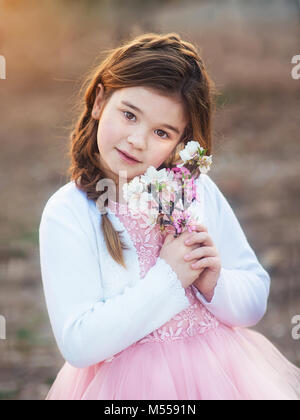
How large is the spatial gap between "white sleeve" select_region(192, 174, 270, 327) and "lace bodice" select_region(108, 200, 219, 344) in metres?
0.03

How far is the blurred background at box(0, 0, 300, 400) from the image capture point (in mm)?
2875

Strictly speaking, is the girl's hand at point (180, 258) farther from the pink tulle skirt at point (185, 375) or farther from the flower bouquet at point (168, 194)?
the pink tulle skirt at point (185, 375)

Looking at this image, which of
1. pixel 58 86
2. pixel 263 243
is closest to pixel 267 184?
pixel 263 243

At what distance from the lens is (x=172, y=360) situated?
130 cm

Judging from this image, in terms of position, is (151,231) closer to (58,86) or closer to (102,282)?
(102,282)

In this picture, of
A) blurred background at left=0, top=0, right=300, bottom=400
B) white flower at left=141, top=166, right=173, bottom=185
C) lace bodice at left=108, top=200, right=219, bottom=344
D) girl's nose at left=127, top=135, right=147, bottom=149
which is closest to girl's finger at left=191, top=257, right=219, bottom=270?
lace bodice at left=108, top=200, right=219, bottom=344

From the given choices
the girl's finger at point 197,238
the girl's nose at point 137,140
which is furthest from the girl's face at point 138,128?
the girl's finger at point 197,238

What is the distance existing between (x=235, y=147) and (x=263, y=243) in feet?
3.34

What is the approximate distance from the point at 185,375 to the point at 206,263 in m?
0.27

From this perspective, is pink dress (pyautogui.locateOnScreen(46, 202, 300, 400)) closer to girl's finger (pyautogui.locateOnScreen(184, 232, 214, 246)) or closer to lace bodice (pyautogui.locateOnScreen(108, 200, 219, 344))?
lace bodice (pyautogui.locateOnScreen(108, 200, 219, 344))

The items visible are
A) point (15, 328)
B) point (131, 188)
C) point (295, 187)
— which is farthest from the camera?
point (295, 187)

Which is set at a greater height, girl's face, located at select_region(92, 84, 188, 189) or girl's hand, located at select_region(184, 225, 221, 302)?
girl's face, located at select_region(92, 84, 188, 189)

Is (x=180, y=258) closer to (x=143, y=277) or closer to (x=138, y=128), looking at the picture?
(x=143, y=277)

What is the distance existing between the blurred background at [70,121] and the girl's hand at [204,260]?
1.32 metres
